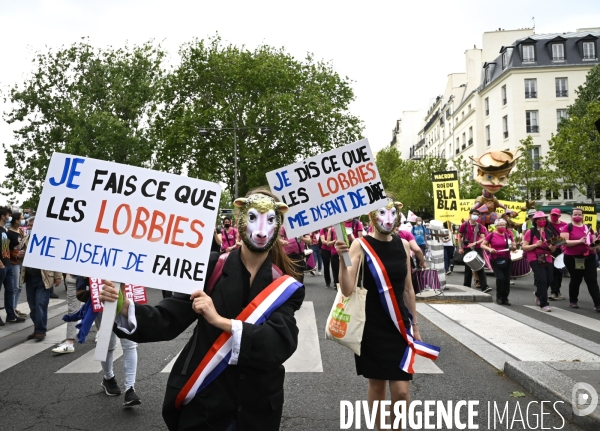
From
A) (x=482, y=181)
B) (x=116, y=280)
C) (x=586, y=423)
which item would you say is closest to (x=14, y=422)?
(x=116, y=280)

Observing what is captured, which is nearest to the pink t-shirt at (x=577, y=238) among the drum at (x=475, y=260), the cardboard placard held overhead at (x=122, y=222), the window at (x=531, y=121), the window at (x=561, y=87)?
the drum at (x=475, y=260)

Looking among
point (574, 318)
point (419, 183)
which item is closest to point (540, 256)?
point (574, 318)

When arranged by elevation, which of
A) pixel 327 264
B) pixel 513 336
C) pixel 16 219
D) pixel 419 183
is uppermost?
pixel 419 183

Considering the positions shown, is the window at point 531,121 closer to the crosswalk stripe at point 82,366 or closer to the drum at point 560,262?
the drum at point 560,262

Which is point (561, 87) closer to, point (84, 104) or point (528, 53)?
point (528, 53)

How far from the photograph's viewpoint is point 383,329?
3.79 metres

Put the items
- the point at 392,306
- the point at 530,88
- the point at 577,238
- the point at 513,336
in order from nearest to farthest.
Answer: the point at 392,306 < the point at 513,336 < the point at 577,238 < the point at 530,88

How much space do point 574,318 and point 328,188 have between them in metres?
7.14

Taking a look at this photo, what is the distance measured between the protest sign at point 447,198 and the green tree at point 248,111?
17.4m

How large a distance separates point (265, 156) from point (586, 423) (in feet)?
103

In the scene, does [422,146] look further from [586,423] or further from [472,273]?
[586,423]

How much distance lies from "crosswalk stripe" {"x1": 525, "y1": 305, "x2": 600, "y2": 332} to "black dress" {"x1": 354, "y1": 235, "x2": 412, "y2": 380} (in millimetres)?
5716

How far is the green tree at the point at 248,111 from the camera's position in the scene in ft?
109

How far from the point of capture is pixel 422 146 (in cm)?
8638
